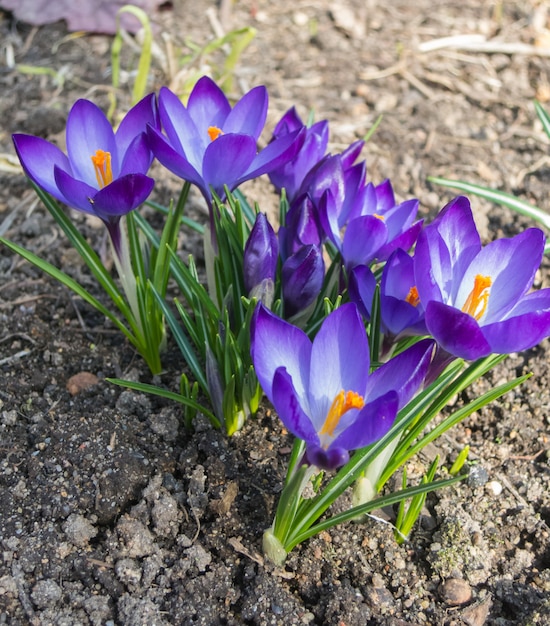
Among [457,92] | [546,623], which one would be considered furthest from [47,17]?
[546,623]

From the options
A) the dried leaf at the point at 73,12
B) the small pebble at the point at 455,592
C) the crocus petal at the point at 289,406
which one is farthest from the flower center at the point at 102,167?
the dried leaf at the point at 73,12

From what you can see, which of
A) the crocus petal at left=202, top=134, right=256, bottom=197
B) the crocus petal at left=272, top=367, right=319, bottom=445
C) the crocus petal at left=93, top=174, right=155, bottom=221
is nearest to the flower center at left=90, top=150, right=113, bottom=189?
the crocus petal at left=93, top=174, right=155, bottom=221

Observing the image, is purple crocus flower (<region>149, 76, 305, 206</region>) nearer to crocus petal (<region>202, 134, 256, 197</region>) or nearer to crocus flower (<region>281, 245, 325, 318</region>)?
crocus petal (<region>202, 134, 256, 197</region>)

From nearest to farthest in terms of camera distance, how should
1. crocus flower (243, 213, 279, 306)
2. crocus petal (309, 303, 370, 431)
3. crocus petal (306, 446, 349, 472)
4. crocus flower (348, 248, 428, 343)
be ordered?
crocus petal (306, 446, 349, 472) < crocus petal (309, 303, 370, 431) < crocus flower (348, 248, 428, 343) < crocus flower (243, 213, 279, 306)

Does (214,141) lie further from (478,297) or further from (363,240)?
(478,297)

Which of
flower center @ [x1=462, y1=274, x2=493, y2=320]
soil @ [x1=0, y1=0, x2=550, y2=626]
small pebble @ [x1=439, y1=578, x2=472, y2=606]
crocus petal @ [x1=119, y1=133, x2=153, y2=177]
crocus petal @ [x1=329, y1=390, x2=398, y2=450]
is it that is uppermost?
crocus petal @ [x1=119, y1=133, x2=153, y2=177]

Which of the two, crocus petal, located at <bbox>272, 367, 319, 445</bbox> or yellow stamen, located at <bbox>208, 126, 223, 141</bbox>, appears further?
yellow stamen, located at <bbox>208, 126, 223, 141</bbox>

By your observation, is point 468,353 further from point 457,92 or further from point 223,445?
point 457,92

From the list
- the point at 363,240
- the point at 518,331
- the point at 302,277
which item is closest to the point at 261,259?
the point at 302,277

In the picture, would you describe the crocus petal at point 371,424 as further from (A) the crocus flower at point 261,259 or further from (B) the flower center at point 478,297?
(A) the crocus flower at point 261,259
